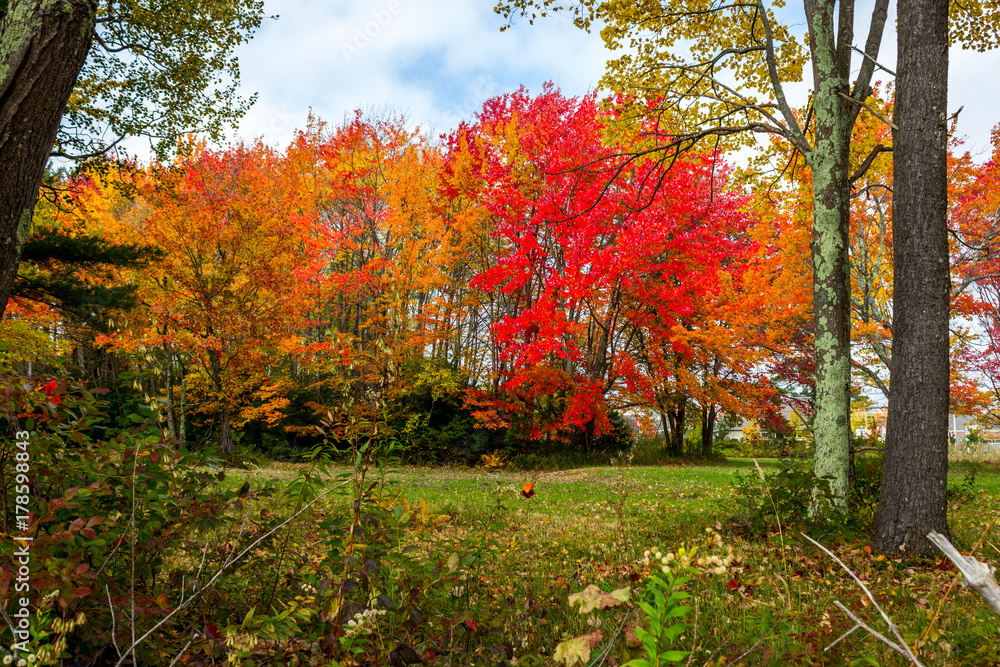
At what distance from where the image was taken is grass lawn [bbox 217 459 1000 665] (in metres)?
2.06

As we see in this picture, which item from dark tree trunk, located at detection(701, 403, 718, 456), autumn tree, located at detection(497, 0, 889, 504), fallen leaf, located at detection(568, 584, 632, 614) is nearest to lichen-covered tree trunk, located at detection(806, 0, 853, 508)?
autumn tree, located at detection(497, 0, 889, 504)

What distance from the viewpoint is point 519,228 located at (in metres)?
15.6

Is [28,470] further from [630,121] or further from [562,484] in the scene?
[562,484]

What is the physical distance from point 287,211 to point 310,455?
14325 mm

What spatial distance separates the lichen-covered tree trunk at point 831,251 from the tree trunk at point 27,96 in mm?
6002

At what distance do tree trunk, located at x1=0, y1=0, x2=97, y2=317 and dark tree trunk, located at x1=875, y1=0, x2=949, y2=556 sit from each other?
5804 mm

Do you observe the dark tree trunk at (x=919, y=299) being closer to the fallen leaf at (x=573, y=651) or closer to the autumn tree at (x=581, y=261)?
the fallen leaf at (x=573, y=651)

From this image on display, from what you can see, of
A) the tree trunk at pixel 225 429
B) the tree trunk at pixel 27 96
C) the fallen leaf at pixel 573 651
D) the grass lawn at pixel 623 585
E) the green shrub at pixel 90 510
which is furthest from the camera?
the tree trunk at pixel 225 429

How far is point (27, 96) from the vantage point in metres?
2.96

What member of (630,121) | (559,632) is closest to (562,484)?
(630,121)

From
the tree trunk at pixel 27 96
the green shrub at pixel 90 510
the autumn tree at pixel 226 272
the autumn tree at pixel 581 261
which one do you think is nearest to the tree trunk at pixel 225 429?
the autumn tree at pixel 226 272

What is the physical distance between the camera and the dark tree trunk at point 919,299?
4.13 m

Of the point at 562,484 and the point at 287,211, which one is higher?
the point at 287,211

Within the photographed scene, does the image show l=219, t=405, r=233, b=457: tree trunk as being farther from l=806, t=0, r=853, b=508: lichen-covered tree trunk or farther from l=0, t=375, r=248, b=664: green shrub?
l=806, t=0, r=853, b=508: lichen-covered tree trunk
